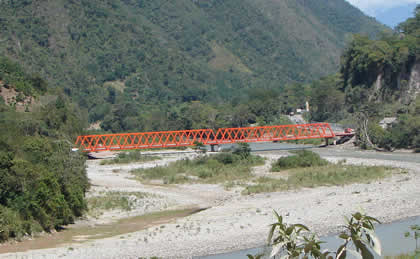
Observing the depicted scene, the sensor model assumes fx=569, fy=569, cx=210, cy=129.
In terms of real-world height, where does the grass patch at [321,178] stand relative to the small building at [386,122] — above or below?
below

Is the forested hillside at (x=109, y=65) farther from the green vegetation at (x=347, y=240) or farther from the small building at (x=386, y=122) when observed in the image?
the green vegetation at (x=347, y=240)

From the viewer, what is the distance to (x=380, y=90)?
97.8 meters

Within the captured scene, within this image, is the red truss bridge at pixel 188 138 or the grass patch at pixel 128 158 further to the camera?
the red truss bridge at pixel 188 138

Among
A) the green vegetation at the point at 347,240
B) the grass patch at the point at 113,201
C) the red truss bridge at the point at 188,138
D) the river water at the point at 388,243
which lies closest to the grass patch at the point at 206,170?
the grass patch at the point at 113,201

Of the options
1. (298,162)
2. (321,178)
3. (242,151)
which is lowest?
(321,178)

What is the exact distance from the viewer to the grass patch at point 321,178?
38.5 meters

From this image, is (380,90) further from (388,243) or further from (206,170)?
(388,243)

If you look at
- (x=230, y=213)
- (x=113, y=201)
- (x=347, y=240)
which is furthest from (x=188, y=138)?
(x=347, y=240)

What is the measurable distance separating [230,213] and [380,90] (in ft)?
246

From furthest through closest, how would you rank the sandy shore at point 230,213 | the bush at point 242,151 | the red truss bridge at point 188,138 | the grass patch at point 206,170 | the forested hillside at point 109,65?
the forested hillside at point 109,65, the red truss bridge at point 188,138, the bush at point 242,151, the grass patch at point 206,170, the sandy shore at point 230,213

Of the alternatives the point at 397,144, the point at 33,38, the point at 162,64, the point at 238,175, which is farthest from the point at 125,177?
the point at 162,64

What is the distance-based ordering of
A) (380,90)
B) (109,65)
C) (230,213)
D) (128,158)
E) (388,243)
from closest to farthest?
(388,243) < (230,213) < (128,158) < (380,90) < (109,65)

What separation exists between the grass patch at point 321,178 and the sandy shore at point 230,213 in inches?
63.1

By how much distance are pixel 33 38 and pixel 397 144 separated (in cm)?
11834
